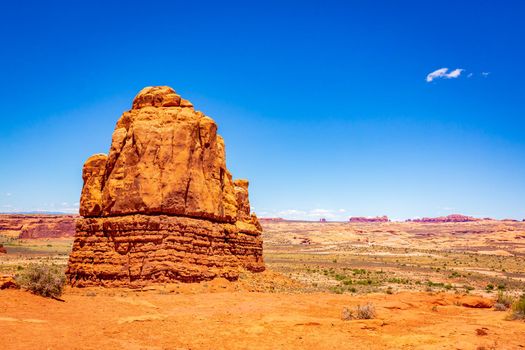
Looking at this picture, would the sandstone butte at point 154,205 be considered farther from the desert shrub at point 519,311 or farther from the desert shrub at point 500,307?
the desert shrub at point 519,311

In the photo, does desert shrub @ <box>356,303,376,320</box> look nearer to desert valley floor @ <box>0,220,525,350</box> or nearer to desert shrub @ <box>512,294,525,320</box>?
desert valley floor @ <box>0,220,525,350</box>

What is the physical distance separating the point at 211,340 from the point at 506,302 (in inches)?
579

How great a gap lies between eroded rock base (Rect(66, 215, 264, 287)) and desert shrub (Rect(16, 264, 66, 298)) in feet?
10.9

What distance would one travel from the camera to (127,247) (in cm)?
1936

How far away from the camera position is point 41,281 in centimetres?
1548

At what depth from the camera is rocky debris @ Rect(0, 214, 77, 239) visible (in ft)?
310

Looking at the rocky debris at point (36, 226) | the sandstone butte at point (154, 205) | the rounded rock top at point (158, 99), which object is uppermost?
the rounded rock top at point (158, 99)

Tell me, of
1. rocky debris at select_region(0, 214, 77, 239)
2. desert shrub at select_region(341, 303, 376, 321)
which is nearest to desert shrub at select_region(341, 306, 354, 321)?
desert shrub at select_region(341, 303, 376, 321)

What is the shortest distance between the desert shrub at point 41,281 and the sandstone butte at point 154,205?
3.34 metres

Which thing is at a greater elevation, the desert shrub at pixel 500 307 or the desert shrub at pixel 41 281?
the desert shrub at pixel 41 281

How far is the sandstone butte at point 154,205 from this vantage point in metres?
19.3


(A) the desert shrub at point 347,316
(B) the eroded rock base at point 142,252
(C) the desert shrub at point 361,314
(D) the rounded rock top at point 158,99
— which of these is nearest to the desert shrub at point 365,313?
(C) the desert shrub at point 361,314

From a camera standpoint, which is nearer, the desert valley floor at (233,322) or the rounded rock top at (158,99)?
the desert valley floor at (233,322)

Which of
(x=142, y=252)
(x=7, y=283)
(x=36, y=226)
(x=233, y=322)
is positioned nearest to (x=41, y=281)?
(x=7, y=283)
